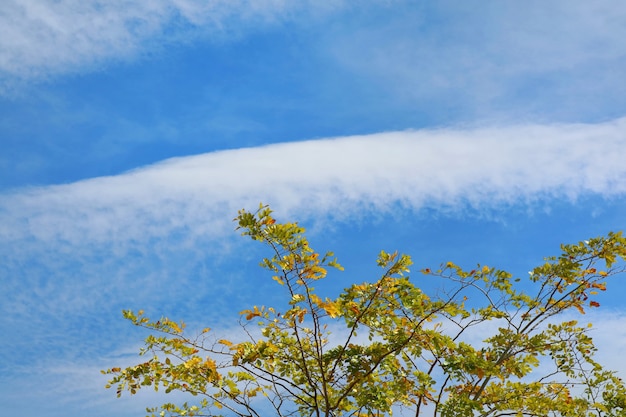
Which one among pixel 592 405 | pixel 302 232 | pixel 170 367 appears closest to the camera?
pixel 302 232

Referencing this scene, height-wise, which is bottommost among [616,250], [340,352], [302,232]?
[340,352]

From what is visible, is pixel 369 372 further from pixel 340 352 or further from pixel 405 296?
pixel 405 296

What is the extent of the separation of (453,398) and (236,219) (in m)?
3.37

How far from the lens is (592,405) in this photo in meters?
9.36

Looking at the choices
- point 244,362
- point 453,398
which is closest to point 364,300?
point 244,362

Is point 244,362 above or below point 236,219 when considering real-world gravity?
below

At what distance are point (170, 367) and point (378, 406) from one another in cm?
225

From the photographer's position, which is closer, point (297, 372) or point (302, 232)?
point (302, 232)

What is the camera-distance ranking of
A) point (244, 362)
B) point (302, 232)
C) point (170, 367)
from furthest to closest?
1. point (170, 367)
2. point (244, 362)
3. point (302, 232)

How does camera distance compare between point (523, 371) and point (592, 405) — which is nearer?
point (523, 371)

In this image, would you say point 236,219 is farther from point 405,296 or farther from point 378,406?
point 378,406

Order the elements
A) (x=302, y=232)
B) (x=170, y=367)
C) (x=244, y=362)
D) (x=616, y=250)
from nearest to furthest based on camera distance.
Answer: (x=302, y=232), (x=244, y=362), (x=170, y=367), (x=616, y=250)

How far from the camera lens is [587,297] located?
7.88 meters

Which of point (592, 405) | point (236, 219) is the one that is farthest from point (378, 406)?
point (592, 405)
